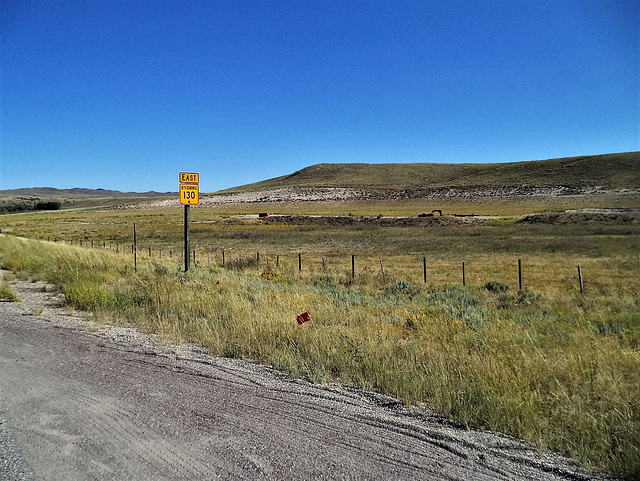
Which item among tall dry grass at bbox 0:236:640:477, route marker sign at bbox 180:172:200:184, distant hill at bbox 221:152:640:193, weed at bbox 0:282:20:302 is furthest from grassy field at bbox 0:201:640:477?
distant hill at bbox 221:152:640:193

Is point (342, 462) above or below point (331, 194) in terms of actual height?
below

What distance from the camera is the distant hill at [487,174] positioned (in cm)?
11350

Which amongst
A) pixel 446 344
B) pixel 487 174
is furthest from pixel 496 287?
pixel 487 174

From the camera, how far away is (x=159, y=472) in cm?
388

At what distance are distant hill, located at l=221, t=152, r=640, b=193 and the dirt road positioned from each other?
116m

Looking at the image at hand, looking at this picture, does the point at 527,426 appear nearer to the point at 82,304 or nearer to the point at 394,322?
the point at 394,322

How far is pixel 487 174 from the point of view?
5748 inches

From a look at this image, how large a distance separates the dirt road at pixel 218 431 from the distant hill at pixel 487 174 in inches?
4563

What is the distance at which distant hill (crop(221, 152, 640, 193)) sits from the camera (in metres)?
114

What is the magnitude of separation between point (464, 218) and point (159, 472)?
66954mm

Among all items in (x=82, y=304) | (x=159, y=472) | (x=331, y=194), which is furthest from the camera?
(x=331, y=194)

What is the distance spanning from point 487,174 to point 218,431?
154 meters

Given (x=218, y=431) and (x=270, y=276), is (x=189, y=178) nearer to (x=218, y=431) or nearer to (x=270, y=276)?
(x=270, y=276)

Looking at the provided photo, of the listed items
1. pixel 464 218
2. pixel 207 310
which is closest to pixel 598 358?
pixel 207 310
